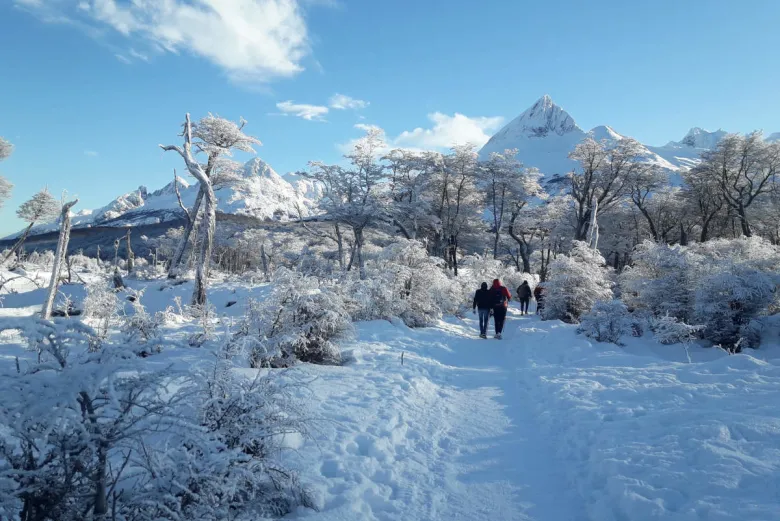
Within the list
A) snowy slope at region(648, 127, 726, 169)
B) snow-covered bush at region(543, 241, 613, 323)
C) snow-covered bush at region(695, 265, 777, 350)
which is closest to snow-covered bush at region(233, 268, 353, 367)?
snow-covered bush at region(695, 265, 777, 350)

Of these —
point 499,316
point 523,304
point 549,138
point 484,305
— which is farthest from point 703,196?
point 549,138

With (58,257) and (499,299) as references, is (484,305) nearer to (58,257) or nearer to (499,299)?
(499,299)

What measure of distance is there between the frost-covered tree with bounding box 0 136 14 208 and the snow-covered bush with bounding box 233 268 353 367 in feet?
52.7

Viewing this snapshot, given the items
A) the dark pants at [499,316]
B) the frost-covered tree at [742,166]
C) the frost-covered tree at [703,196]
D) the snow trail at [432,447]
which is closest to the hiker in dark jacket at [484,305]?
the dark pants at [499,316]

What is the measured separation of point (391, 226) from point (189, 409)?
1873cm

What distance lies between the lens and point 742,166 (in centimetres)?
1983

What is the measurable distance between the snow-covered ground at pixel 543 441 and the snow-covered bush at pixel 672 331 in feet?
4.13

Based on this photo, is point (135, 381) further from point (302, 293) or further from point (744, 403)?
point (744, 403)

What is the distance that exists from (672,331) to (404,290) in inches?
252

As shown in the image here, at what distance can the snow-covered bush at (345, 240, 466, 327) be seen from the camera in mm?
9680

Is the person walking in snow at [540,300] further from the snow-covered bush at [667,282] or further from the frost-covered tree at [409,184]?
the frost-covered tree at [409,184]

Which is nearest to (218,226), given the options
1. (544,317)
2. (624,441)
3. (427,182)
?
(427,182)

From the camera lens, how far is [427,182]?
23250 mm

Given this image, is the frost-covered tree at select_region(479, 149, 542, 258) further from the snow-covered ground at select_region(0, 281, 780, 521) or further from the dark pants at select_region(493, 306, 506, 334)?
the snow-covered ground at select_region(0, 281, 780, 521)
